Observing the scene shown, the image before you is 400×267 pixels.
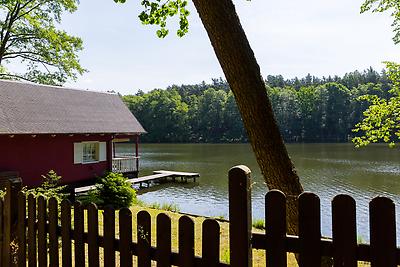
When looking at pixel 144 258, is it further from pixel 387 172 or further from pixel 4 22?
pixel 387 172

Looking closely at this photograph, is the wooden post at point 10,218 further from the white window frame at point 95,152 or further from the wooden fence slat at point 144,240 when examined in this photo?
the white window frame at point 95,152

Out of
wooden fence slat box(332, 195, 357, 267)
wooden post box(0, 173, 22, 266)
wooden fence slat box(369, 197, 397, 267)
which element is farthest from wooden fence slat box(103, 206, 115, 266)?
wooden fence slat box(369, 197, 397, 267)

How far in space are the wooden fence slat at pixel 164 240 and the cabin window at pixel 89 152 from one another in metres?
17.3

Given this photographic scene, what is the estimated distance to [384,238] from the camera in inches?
65.9

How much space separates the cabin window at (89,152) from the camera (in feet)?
61.6

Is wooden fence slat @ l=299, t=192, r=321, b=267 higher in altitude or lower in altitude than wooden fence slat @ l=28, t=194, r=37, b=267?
higher

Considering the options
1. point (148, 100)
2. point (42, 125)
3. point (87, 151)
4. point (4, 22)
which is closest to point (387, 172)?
point (87, 151)

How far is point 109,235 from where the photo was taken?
2.62m

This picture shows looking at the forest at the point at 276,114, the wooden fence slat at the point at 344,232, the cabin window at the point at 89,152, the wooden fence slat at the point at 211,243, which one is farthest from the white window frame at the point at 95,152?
the forest at the point at 276,114

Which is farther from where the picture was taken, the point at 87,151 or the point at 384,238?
the point at 87,151

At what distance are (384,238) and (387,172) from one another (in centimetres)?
2964

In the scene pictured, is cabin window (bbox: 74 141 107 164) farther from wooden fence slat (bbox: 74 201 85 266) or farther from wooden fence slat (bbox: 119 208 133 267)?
wooden fence slat (bbox: 119 208 133 267)

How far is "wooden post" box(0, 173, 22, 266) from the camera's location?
3.40 m

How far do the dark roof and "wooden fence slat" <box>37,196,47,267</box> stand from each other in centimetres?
1331
